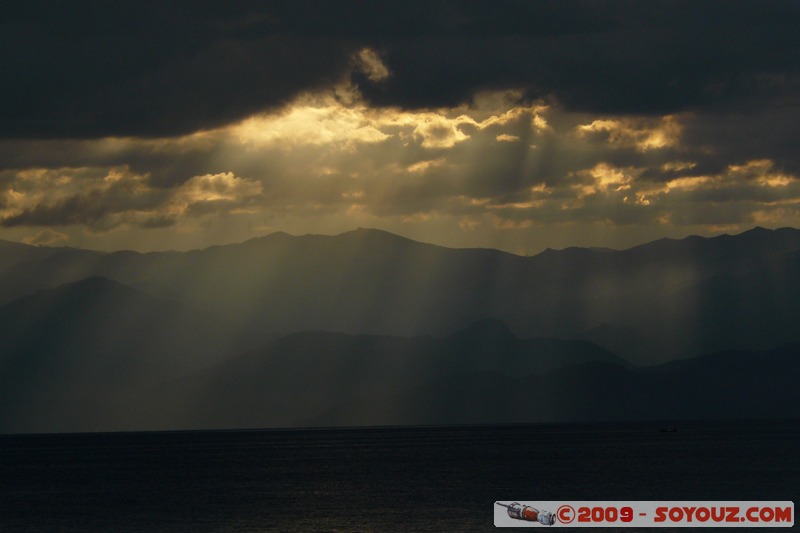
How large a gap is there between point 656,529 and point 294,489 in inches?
2756

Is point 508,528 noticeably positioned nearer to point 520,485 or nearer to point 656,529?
point 656,529

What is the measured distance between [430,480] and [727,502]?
171 ft

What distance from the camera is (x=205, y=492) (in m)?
168

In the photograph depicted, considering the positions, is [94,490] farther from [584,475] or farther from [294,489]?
[584,475]

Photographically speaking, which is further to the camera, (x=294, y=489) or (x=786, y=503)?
(x=294, y=489)

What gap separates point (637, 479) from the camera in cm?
17912

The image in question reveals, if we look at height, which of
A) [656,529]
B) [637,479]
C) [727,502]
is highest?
[637,479]

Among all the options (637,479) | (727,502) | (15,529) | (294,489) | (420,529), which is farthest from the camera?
(637,479)

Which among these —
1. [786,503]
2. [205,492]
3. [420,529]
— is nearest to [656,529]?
[420,529]

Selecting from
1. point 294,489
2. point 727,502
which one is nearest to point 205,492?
point 294,489

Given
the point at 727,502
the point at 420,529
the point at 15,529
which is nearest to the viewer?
the point at 420,529

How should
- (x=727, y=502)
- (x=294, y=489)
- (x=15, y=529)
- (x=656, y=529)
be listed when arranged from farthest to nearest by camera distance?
1. (x=294, y=489)
2. (x=727, y=502)
3. (x=15, y=529)
4. (x=656, y=529)

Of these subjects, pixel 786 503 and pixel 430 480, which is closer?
pixel 786 503

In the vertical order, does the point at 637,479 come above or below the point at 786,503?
above
